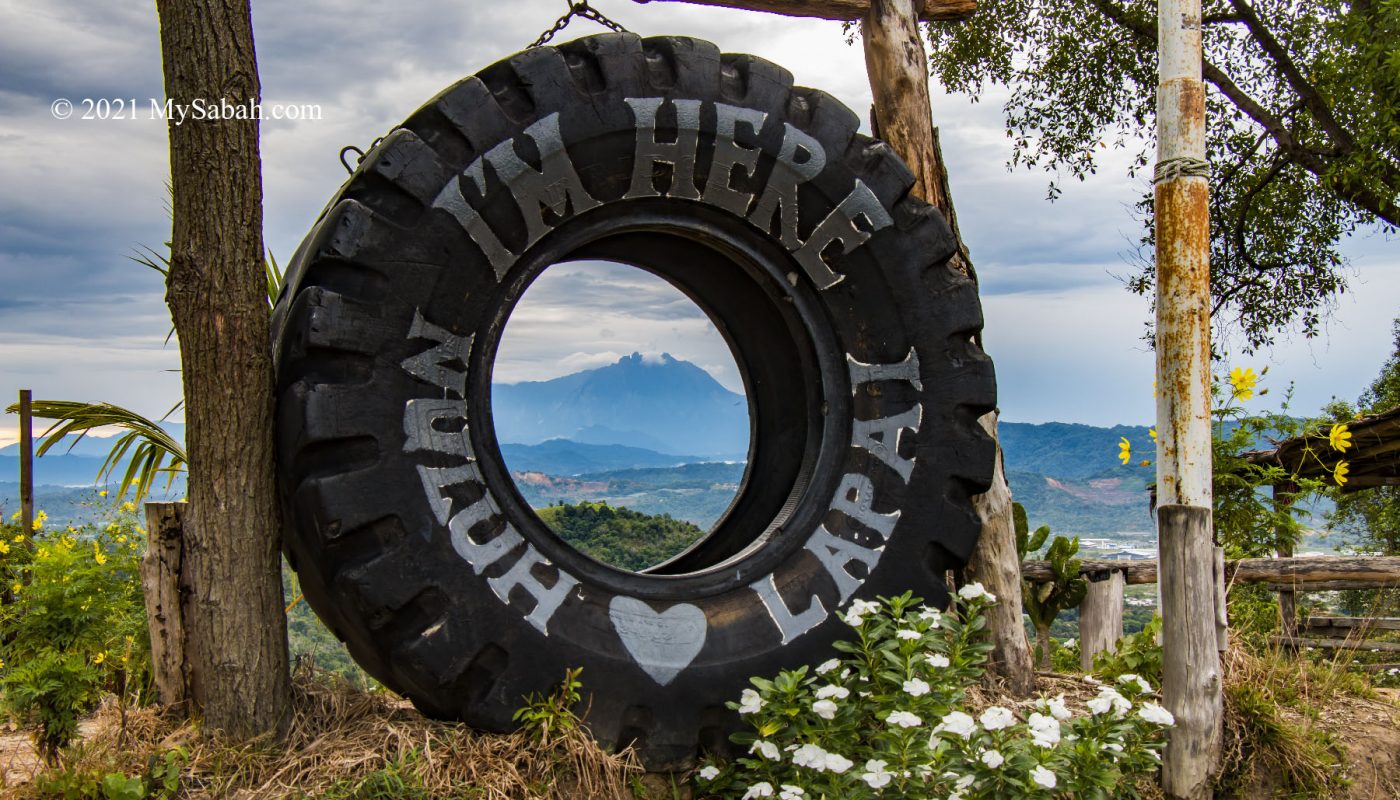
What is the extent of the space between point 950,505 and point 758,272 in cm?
114

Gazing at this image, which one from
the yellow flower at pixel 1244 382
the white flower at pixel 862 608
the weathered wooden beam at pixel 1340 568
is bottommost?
the weathered wooden beam at pixel 1340 568

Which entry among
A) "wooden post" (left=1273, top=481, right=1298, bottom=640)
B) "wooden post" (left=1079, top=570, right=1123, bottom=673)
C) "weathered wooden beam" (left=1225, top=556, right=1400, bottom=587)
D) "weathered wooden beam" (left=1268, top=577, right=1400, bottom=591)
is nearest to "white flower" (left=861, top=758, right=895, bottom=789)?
"wooden post" (left=1079, top=570, right=1123, bottom=673)

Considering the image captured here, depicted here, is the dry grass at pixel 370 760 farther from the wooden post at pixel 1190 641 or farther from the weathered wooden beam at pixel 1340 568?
the weathered wooden beam at pixel 1340 568

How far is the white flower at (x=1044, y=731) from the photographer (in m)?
3.22

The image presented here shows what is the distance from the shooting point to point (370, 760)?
353 cm

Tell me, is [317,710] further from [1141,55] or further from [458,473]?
[1141,55]

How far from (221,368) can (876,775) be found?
92.2 inches

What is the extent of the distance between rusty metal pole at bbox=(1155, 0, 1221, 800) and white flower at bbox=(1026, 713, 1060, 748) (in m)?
1.11

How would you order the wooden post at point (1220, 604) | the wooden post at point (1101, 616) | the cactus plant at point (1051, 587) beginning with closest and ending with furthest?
the wooden post at point (1220, 604)
the wooden post at point (1101, 616)
the cactus plant at point (1051, 587)

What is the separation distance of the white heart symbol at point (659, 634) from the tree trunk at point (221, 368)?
1145 millimetres

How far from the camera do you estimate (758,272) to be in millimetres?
4289

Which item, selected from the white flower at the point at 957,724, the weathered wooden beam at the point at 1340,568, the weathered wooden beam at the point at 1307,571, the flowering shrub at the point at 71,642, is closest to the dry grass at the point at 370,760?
the flowering shrub at the point at 71,642

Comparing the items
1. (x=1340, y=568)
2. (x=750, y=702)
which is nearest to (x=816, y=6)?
(x=750, y=702)

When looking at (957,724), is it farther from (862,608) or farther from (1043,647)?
(1043,647)
